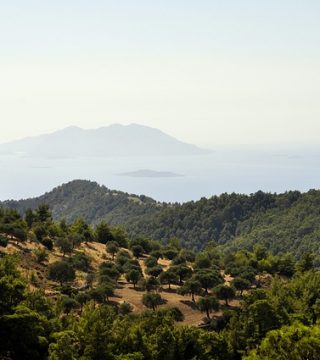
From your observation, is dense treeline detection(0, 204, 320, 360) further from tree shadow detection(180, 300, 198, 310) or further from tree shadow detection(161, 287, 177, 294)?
tree shadow detection(180, 300, 198, 310)

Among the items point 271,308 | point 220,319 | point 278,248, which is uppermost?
point 271,308

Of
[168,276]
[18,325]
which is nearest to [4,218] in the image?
[168,276]

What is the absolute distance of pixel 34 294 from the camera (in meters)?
44.1

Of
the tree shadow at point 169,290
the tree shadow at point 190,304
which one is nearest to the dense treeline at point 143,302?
the tree shadow at point 169,290

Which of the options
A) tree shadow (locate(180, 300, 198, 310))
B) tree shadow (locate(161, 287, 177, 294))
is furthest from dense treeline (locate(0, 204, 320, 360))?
tree shadow (locate(180, 300, 198, 310))

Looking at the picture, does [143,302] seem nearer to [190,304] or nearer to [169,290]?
[190,304]

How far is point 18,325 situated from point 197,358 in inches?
631

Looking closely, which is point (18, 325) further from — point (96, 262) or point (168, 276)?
point (96, 262)

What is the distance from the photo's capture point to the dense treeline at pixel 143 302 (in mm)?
36375

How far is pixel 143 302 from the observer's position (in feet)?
199

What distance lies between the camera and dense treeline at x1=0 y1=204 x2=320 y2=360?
36375 mm

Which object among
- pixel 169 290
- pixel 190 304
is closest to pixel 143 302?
pixel 190 304

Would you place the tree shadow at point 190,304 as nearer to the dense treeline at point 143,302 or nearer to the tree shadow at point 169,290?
the dense treeline at point 143,302

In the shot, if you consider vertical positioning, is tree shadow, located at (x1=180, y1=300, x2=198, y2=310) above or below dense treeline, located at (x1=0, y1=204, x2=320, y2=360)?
below
